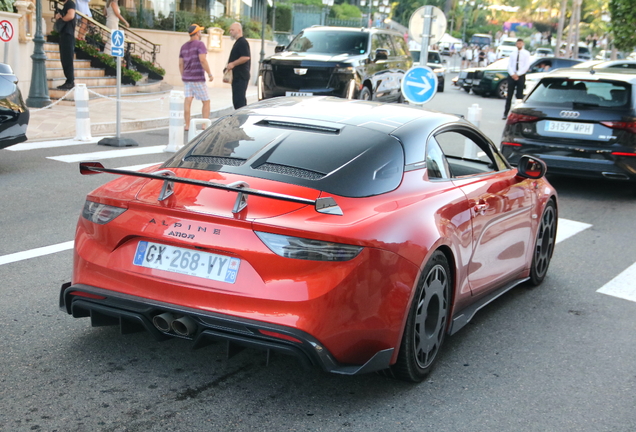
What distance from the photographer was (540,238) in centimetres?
620

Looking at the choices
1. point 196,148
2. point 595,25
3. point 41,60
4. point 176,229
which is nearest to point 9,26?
point 41,60

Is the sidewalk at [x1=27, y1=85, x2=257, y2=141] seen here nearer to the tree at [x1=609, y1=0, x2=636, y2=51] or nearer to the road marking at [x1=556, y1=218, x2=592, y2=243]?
the road marking at [x1=556, y1=218, x2=592, y2=243]

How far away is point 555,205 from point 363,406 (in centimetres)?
330

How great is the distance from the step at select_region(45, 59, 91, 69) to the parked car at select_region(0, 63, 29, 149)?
32.8 feet

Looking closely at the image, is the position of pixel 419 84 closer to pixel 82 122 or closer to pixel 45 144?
pixel 82 122

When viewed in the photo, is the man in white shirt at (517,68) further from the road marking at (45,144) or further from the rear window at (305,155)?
the rear window at (305,155)

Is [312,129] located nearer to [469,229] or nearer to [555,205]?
[469,229]

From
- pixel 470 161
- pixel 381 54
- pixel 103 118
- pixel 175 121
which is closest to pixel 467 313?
pixel 470 161

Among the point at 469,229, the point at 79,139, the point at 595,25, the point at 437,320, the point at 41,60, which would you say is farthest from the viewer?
the point at 595,25

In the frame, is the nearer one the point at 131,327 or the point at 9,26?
the point at 131,327

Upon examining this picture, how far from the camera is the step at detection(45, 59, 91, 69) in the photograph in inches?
760

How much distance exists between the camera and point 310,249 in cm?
347

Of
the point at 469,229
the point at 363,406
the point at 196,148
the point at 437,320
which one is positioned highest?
the point at 196,148

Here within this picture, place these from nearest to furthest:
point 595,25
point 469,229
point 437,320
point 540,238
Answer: point 437,320 → point 469,229 → point 540,238 → point 595,25
